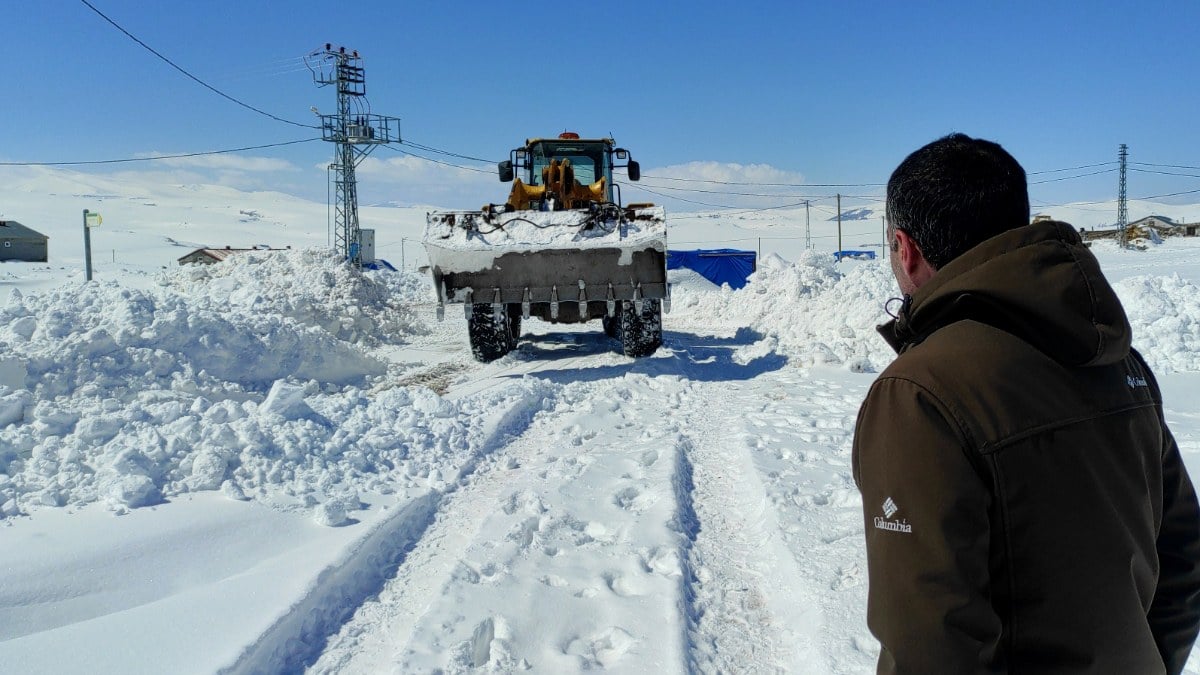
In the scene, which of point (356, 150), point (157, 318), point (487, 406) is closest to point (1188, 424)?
point (487, 406)

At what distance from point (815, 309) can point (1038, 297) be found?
1273 centimetres

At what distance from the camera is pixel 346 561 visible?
13.2ft

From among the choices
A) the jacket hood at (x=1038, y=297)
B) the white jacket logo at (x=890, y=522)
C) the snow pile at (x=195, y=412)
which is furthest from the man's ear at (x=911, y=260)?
the snow pile at (x=195, y=412)

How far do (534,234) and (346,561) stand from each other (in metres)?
6.33

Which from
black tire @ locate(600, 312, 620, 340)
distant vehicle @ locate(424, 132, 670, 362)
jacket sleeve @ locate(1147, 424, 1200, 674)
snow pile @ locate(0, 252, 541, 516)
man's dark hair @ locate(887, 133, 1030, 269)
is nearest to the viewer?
man's dark hair @ locate(887, 133, 1030, 269)

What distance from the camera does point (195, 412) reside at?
231 inches

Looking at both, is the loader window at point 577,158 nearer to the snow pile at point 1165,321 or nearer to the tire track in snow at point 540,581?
the snow pile at point 1165,321

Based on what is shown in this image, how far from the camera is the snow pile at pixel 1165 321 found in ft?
27.1

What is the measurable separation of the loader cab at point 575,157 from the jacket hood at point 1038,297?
1136cm

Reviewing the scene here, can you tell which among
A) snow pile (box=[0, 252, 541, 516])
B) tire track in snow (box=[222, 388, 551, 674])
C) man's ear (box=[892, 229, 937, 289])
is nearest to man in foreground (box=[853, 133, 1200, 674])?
man's ear (box=[892, 229, 937, 289])

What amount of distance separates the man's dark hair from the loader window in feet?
37.6

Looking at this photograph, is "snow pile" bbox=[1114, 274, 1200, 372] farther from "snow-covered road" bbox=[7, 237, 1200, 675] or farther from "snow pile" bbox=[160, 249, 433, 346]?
"snow pile" bbox=[160, 249, 433, 346]

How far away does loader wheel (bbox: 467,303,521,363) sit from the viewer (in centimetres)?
1043

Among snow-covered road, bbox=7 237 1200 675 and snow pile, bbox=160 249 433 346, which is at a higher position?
snow pile, bbox=160 249 433 346
